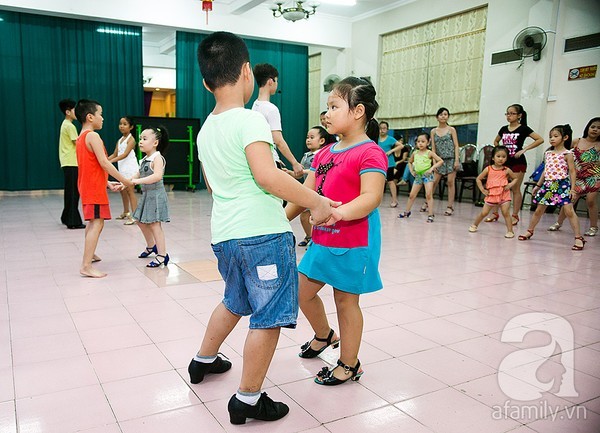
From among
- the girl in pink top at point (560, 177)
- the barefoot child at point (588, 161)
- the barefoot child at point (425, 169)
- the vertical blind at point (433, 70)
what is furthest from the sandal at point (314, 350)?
the vertical blind at point (433, 70)

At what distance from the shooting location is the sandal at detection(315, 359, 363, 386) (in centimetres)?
201

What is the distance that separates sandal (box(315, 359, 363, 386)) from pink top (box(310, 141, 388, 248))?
54 centimetres

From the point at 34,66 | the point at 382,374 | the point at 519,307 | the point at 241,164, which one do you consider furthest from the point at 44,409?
the point at 34,66

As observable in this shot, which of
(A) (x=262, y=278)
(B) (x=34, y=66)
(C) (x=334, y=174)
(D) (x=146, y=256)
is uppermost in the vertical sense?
(B) (x=34, y=66)

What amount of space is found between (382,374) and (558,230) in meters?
4.97

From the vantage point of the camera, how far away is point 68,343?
2398mm

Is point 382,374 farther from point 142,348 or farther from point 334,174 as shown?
point 142,348

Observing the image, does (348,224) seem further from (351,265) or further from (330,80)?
(330,80)

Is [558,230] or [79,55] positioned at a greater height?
[79,55]

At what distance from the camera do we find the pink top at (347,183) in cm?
183

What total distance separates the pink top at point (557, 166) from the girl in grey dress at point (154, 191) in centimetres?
400

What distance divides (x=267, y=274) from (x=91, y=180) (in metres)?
2.47

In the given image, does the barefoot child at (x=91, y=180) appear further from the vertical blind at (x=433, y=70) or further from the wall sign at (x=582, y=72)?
the vertical blind at (x=433, y=70)

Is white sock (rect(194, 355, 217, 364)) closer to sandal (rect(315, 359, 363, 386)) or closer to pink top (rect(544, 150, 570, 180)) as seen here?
sandal (rect(315, 359, 363, 386))
